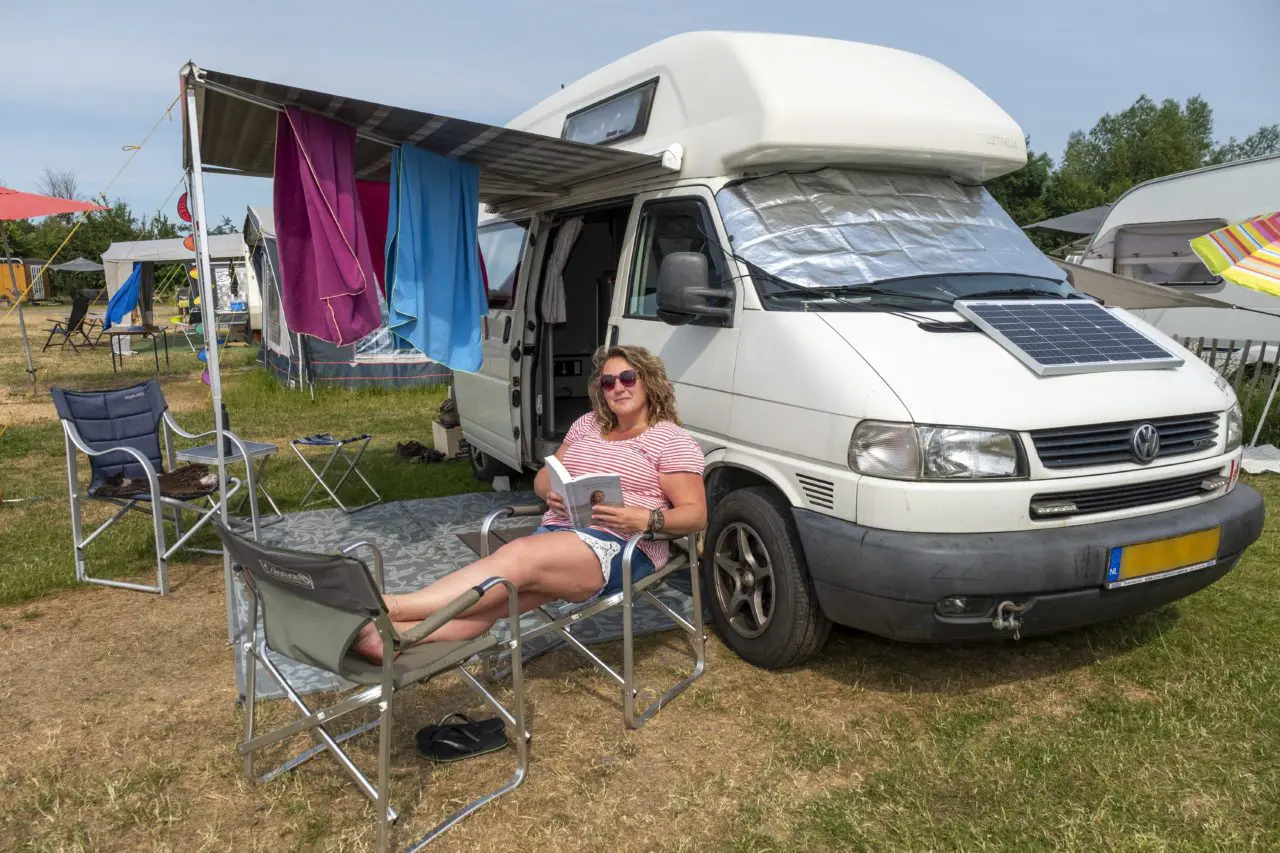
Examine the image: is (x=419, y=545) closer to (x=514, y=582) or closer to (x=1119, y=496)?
(x=514, y=582)

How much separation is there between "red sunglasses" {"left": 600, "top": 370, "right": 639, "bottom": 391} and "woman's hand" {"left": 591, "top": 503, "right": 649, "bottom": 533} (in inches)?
21.5

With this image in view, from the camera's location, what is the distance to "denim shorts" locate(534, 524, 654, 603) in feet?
11.0

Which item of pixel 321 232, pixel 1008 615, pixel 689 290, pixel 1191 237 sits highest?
pixel 1191 237

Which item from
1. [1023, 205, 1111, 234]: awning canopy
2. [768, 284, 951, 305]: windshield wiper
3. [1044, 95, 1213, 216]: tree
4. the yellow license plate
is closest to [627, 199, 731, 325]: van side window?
[768, 284, 951, 305]: windshield wiper

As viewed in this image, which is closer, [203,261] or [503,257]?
[203,261]

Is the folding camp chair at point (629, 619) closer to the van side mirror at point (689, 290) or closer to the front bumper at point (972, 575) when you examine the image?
the front bumper at point (972, 575)

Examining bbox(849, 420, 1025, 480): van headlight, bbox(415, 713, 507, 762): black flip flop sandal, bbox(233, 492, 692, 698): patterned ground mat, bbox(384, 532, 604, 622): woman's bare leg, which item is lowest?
bbox(233, 492, 692, 698): patterned ground mat

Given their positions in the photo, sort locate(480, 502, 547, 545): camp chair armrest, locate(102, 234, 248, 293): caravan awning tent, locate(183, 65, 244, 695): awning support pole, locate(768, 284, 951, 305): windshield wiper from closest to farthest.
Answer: locate(183, 65, 244, 695): awning support pole < locate(480, 502, 547, 545): camp chair armrest < locate(768, 284, 951, 305): windshield wiper < locate(102, 234, 248, 293): caravan awning tent

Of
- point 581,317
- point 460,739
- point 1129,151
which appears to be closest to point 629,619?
point 460,739

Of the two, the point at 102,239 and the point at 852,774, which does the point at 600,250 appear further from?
the point at 102,239

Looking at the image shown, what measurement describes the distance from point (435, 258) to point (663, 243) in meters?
1.16

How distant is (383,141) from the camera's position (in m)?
4.27

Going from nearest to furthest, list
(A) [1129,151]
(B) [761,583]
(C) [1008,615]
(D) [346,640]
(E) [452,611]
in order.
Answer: (D) [346,640] → (E) [452,611] → (C) [1008,615] → (B) [761,583] → (A) [1129,151]

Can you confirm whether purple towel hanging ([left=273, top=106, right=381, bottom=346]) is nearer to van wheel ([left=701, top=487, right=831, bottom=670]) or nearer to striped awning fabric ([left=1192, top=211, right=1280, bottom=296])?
van wheel ([left=701, top=487, right=831, bottom=670])
